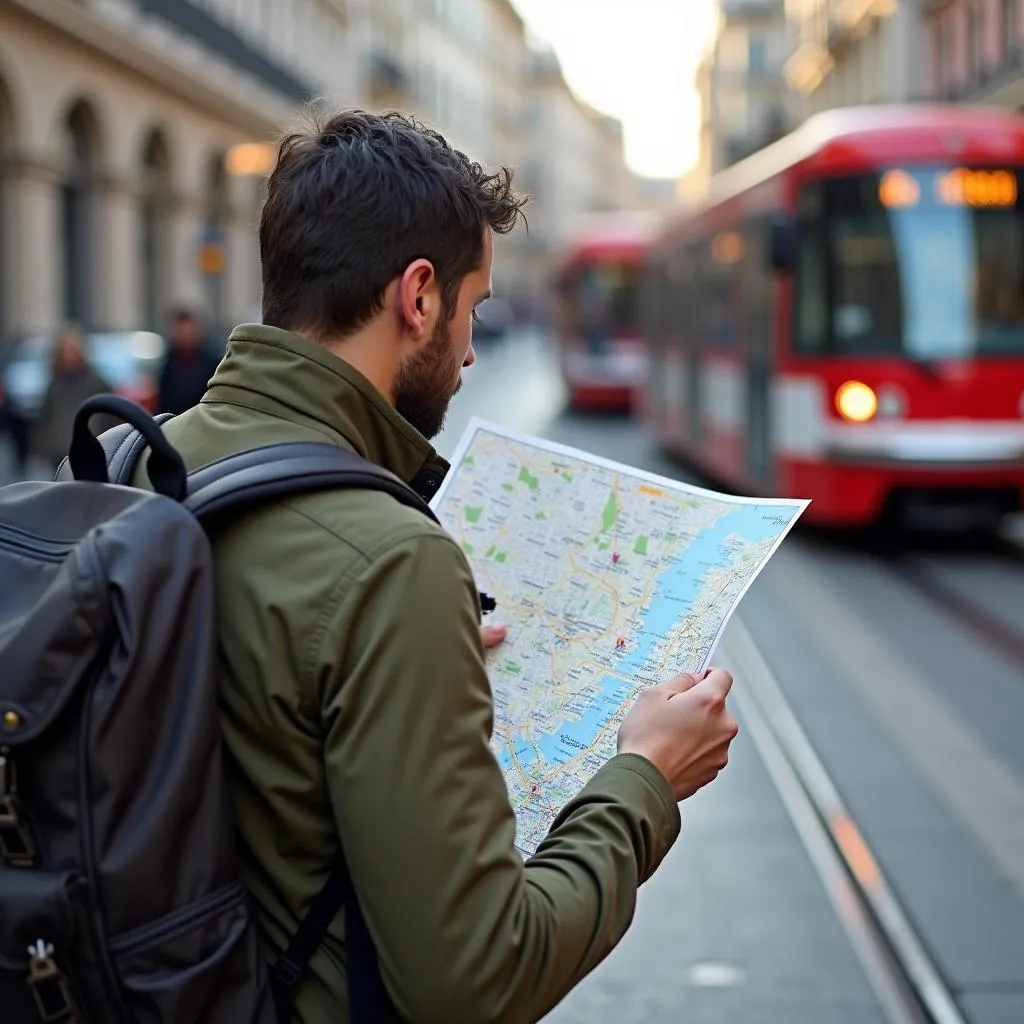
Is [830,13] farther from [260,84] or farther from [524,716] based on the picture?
[524,716]

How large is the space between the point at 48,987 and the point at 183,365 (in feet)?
38.8

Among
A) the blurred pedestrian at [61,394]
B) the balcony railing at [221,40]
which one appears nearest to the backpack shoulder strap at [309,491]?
the blurred pedestrian at [61,394]

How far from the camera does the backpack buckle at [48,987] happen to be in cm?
153

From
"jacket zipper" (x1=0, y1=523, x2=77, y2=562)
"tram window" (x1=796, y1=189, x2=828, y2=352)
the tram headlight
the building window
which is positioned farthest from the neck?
the building window

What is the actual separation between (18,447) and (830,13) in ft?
143

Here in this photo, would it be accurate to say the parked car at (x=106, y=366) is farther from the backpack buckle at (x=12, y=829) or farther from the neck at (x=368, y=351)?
the backpack buckle at (x=12, y=829)

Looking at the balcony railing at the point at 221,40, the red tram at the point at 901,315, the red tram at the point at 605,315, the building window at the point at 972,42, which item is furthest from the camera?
the building window at the point at 972,42

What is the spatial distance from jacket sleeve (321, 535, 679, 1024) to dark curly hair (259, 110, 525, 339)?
31cm

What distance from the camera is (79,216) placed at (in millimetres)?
27391

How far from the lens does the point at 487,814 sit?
1.54 meters

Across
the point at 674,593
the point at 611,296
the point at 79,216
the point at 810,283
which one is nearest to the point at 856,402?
the point at 810,283

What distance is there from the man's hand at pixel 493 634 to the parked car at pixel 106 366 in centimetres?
1630

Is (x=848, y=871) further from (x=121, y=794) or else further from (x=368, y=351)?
(x=121, y=794)

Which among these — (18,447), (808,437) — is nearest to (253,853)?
(808,437)
